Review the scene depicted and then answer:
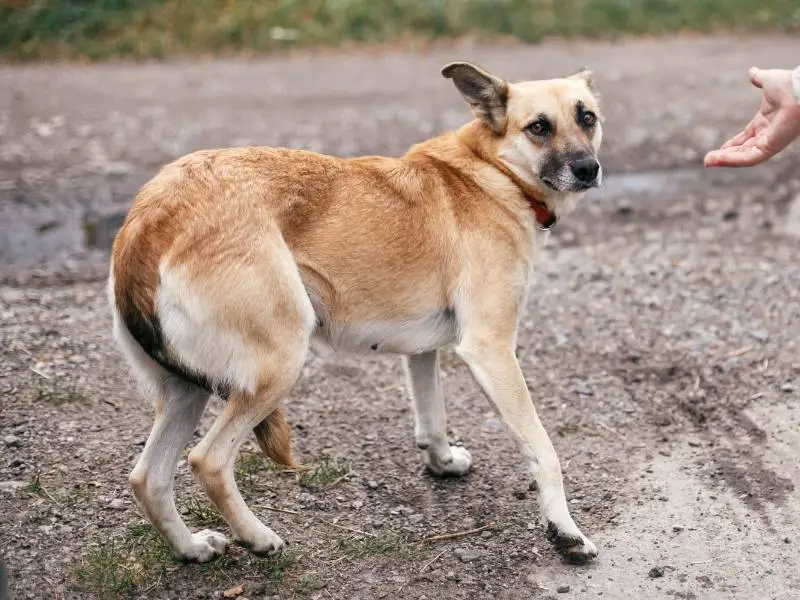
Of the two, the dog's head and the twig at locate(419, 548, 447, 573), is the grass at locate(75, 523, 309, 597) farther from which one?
the dog's head

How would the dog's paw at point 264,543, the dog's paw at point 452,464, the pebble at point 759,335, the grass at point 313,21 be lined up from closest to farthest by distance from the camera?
the dog's paw at point 264,543 → the dog's paw at point 452,464 → the pebble at point 759,335 → the grass at point 313,21

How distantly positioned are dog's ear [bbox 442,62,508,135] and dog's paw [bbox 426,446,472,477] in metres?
1.36

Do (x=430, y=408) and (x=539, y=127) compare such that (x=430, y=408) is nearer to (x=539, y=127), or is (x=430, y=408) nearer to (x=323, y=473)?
(x=323, y=473)

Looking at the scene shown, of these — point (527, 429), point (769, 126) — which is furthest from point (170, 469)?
point (769, 126)

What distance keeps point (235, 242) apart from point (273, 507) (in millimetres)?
1207

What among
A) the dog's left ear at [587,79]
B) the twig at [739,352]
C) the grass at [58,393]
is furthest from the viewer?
the twig at [739,352]

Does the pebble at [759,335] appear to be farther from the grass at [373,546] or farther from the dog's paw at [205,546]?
the dog's paw at [205,546]

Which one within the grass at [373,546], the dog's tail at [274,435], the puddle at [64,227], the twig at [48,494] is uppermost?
the dog's tail at [274,435]

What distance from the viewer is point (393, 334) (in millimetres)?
3953

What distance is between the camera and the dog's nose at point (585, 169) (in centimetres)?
398

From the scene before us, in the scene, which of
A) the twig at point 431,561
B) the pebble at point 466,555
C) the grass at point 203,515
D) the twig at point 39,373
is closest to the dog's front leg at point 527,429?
the pebble at point 466,555

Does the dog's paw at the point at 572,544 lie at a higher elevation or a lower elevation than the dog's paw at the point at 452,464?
higher

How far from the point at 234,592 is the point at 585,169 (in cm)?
200

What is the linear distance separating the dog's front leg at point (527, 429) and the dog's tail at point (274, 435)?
71cm
